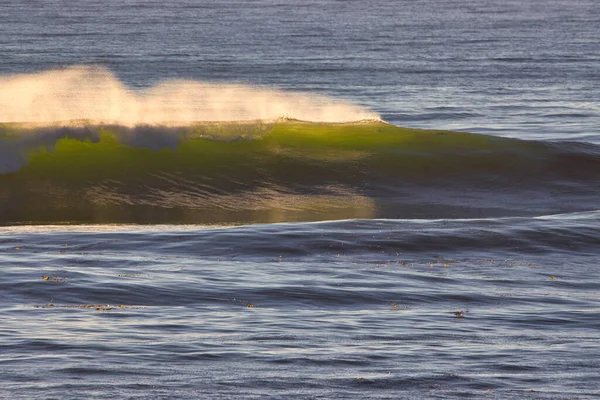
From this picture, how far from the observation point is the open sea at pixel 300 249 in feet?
26.1

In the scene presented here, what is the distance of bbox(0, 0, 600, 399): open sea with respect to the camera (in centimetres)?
796

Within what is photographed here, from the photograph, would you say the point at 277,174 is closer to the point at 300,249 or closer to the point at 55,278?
the point at 300,249

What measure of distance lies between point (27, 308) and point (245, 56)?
43211 millimetres

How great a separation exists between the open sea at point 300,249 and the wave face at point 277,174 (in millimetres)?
51

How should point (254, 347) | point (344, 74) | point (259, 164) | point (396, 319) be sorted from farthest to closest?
point (344, 74) < point (259, 164) < point (396, 319) < point (254, 347)

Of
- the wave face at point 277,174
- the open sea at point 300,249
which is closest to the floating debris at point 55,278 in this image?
the open sea at point 300,249

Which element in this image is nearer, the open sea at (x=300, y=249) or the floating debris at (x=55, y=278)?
the open sea at (x=300, y=249)

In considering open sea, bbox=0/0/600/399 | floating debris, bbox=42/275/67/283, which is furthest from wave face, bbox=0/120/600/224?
floating debris, bbox=42/275/67/283

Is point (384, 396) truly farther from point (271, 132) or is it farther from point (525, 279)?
point (271, 132)

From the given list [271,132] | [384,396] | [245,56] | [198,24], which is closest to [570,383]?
[384,396]

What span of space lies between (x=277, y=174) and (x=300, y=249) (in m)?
5.26

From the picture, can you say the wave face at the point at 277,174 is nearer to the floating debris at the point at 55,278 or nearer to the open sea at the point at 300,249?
the open sea at the point at 300,249

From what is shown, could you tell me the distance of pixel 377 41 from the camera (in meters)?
61.4

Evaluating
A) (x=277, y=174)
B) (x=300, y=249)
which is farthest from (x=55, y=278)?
(x=277, y=174)
